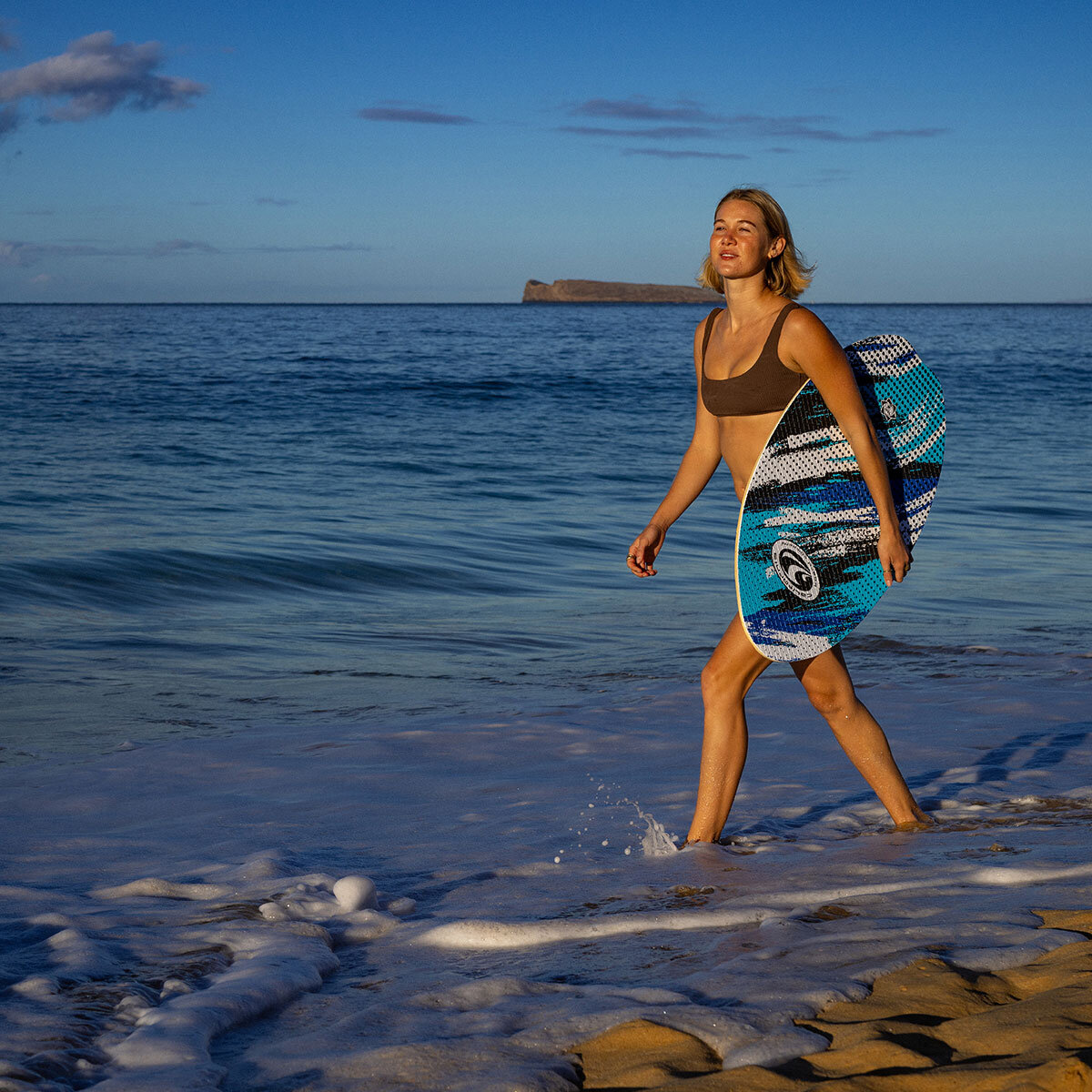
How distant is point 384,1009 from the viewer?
7.82 feet

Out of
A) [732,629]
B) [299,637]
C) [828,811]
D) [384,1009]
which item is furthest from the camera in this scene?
[299,637]

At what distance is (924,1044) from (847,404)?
1.66 m

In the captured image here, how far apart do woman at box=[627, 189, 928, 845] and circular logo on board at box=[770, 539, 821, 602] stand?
19cm

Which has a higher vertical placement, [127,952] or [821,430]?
[821,430]

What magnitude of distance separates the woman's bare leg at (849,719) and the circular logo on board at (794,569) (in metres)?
0.20

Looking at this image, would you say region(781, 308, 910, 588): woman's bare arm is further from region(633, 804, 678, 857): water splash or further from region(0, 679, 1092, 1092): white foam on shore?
region(633, 804, 678, 857): water splash

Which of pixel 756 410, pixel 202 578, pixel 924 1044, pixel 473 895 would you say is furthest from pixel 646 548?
pixel 202 578

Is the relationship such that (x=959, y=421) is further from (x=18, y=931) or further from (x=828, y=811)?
(x=18, y=931)

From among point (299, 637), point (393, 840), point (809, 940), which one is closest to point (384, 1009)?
point (809, 940)

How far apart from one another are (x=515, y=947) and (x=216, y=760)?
230cm

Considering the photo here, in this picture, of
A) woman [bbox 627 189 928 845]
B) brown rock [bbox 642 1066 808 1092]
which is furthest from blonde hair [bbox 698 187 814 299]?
brown rock [bbox 642 1066 808 1092]

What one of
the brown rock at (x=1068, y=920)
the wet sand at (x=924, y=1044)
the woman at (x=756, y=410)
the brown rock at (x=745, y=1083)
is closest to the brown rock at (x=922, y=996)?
the wet sand at (x=924, y=1044)

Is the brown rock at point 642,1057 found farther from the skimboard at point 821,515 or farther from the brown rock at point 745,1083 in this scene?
the skimboard at point 821,515

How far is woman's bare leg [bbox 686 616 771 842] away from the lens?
10.8 ft
